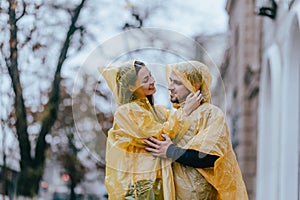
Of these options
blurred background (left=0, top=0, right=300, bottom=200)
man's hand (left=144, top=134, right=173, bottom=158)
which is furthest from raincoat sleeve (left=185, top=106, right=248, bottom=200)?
blurred background (left=0, top=0, right=300, bottom=200)

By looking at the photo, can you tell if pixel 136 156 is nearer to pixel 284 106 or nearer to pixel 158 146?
pixel 158 146

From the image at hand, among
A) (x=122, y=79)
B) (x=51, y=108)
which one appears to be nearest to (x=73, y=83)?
(x=122, y=79)

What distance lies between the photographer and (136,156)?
14.3 feet

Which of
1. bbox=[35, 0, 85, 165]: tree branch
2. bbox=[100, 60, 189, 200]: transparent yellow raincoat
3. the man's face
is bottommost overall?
bbox=[100, 60, 189, 200]: transparent yellow raincoat

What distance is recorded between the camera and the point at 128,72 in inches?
173

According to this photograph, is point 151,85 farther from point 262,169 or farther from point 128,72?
point 262,169

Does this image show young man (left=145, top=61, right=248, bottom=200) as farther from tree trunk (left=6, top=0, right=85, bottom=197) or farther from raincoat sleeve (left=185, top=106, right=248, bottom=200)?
tree trunk (left=6, top=0, right=85, bottom=197)

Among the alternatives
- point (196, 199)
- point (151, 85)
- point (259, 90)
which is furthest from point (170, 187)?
point (259, 90)

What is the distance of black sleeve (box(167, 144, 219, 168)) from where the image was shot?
168 inches

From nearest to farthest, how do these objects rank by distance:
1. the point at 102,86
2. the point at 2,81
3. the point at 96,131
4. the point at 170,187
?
the point at 170,187
the point at 96,131
the point at 102,86
the point at 2,81

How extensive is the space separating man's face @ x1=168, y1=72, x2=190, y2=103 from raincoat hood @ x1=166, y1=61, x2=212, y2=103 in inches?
1.0

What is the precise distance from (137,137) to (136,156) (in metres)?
0.11

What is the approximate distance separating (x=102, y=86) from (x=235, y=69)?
67.5ft

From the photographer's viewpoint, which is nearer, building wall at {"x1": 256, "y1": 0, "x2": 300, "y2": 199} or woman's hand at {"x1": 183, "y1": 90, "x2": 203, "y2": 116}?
woman's hand at {"x1": 183, "y1": 90, "x2": 203, "y2": 116}
